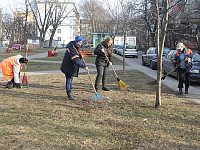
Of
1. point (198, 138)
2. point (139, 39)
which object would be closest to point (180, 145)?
point (198, 138)

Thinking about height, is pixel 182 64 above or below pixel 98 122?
above

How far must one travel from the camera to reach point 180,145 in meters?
3.81

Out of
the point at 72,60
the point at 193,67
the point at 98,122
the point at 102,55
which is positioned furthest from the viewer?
the point at 193,67

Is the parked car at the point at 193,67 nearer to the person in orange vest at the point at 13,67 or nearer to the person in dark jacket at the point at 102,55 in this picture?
the person in dark jacket at the point at 102,55

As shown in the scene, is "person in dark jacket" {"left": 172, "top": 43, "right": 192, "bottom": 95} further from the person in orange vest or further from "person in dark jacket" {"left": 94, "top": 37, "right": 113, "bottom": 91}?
the person in orange vest

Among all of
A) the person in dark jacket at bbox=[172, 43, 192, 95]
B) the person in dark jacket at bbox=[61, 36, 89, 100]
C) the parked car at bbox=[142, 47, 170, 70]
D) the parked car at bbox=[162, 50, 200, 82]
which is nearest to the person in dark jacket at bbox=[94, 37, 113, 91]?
the person in dark jacket at bbox=[61, 36, 89, 100]

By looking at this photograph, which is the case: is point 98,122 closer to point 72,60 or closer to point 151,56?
point 72,60

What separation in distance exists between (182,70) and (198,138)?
13.1ft

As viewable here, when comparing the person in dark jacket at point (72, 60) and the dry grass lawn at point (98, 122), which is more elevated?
the person in dark jacket at point (72, 60)

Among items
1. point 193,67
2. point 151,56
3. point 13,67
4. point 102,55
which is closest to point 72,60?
point 102,55

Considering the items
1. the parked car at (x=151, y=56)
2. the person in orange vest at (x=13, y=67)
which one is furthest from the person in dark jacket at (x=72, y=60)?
the parked car at (x=151, y=56)

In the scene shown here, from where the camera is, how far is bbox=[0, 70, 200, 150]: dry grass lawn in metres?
3.86

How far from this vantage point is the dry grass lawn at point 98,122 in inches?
152

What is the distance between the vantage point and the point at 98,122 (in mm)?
4879
